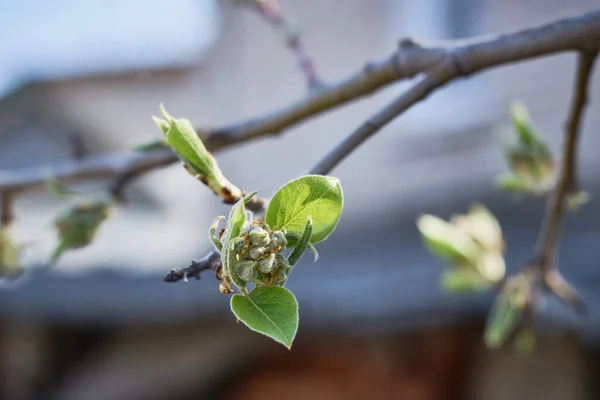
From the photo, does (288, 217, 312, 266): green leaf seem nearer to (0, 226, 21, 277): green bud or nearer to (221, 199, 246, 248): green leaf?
(221, 199, 246, 248): green leaf

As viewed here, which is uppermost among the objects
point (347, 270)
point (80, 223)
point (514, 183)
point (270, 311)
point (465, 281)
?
point (270, 311)

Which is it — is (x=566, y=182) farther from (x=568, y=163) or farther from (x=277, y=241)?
(x=277, y=241)

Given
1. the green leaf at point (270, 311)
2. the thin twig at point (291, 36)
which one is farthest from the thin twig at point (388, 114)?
the thin twig at point (291, 36)

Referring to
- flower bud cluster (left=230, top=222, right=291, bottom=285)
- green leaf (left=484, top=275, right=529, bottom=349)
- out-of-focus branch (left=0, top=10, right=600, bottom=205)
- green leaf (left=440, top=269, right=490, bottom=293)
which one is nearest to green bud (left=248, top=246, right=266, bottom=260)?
flower bud cluster (left=230, top=222, right=291, bottom=285)

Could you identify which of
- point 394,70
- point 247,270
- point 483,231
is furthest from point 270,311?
point 483,231

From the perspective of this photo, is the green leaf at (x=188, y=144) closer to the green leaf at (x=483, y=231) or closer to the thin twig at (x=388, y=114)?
the thin twig at (x=388, y=114)

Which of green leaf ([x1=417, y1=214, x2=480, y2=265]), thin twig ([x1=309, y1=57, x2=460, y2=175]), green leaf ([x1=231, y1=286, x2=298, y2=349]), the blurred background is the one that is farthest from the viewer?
the blurred background
